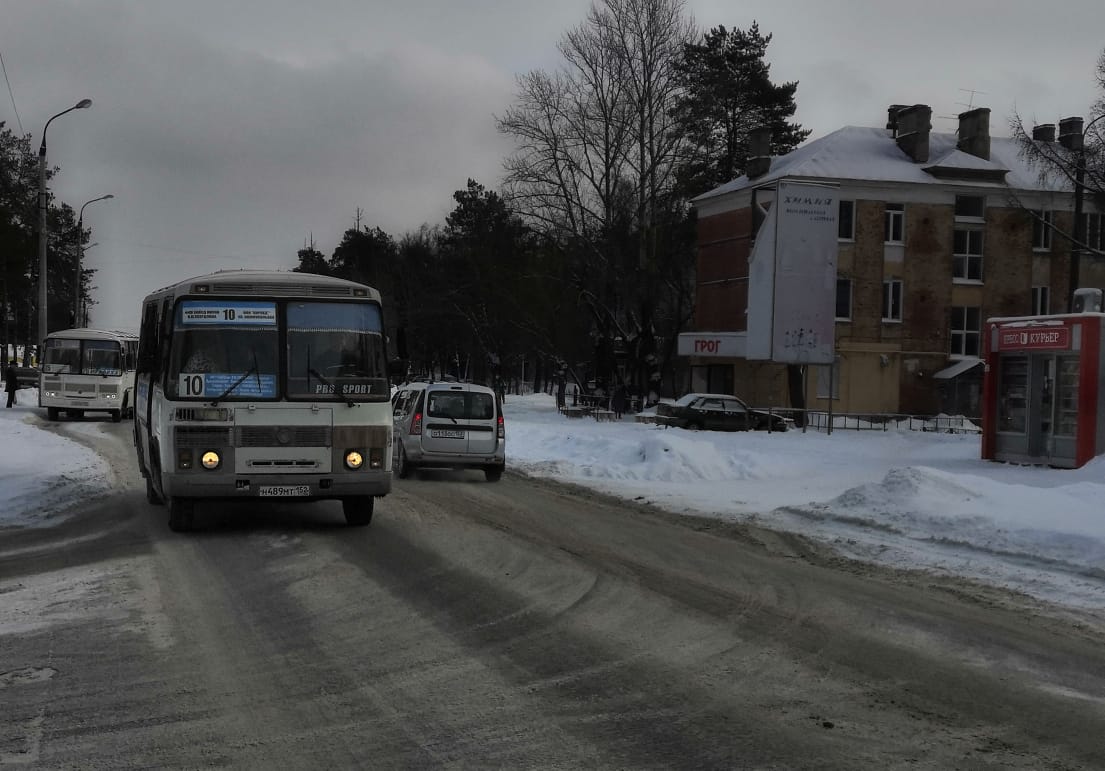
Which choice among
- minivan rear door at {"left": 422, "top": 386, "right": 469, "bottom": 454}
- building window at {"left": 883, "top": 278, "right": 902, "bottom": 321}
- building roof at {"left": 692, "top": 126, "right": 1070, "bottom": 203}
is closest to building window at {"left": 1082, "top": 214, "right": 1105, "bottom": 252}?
building roof at {"left": 692, "top": 126, "right": 1070, "bottom": 203}

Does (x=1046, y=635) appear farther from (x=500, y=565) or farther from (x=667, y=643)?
(x=500, y=565)

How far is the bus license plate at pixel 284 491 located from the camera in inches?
462

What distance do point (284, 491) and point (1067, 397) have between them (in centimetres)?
1797

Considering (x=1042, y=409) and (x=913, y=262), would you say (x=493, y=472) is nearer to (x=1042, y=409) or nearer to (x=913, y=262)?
(x=1042, y=409)

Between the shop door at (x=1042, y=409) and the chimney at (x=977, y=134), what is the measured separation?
3284cm

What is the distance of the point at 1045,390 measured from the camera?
24.0m

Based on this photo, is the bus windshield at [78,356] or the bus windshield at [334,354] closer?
the bus windshield at [334,354]

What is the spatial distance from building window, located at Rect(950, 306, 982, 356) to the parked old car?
15.4 metres

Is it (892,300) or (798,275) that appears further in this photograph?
(892,300)

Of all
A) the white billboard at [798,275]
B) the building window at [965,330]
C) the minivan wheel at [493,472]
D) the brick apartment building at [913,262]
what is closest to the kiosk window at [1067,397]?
the minivan wheel at [493,472]

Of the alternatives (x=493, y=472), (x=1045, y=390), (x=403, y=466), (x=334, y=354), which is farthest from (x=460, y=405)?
(x=1045, y=390)

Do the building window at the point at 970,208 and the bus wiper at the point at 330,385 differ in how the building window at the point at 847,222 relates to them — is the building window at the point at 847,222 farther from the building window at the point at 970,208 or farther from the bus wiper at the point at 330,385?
the bus wiper at the point at 330,385

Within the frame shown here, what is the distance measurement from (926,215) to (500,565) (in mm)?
45984

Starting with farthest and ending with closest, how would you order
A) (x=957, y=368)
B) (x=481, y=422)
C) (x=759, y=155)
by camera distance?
(x=759, y=155) < (x=957, y=368) < (x=481, y=422)
